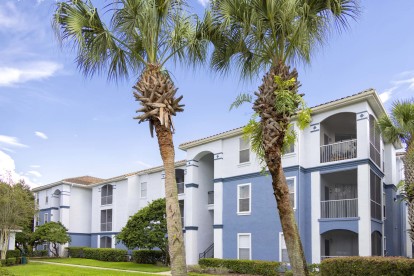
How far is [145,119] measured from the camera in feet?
40.8

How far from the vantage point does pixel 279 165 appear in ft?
38.1

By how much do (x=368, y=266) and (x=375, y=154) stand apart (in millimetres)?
10289

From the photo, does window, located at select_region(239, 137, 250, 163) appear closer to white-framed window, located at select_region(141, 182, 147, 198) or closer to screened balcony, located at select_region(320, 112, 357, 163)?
screened balcony, located at select_region(320, 112, 357, 163)

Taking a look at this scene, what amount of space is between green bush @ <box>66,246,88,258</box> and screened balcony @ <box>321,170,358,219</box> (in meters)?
25.8

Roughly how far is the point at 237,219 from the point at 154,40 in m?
16.9

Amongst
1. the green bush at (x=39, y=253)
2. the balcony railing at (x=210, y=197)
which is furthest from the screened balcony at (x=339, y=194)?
the green bush at (x=39, y=253)

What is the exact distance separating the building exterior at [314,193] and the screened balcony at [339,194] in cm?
5

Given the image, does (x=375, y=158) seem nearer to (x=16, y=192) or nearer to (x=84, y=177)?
(x=16, y=192)

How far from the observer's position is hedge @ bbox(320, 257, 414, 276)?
1403 centimetres

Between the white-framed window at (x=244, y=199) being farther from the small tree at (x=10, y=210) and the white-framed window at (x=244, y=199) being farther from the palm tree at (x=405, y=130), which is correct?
Answer: the small tree at (x=10, y=210)

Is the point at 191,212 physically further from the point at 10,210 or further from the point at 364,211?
the point at 10,210

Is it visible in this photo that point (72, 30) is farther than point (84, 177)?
No

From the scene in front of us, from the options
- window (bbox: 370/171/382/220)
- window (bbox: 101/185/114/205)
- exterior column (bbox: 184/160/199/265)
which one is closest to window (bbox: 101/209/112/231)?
window (bbox: 101/185/114/205)

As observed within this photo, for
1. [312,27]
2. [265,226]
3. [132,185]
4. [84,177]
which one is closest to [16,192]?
[132,185]
